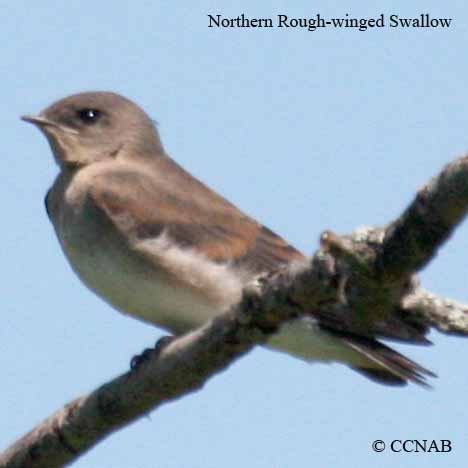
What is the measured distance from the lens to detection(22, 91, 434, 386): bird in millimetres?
7352

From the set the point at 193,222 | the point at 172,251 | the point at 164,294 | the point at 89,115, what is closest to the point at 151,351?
the point at 164,294

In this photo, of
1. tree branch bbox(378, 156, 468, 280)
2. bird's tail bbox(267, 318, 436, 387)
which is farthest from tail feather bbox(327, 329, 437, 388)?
tree branch bbox(378, 156, 468, 280)

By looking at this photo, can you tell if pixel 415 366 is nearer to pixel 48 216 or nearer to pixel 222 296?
pixel 222 296

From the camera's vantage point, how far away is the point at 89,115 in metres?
9.02

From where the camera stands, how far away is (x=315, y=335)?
283 inches

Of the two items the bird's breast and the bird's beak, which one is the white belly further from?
the bird's beak

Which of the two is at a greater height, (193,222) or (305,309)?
(193,222)

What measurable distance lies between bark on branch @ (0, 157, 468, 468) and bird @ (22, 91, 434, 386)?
4.37 feet

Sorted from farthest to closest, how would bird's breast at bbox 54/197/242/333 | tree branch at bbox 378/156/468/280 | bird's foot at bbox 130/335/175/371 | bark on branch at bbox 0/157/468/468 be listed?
bird's breast at bbox 54/197/242/333 → bird's foot at bbox 130/335/175/371 → bark on branch at bbox 0/157/468/468 → tree branch at bbox 378/156/468/280

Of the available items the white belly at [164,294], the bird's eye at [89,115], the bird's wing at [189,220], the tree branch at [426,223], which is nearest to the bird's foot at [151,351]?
the white belly at [164,294]

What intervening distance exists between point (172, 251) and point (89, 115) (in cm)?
171

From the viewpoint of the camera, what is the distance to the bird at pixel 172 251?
7.35 metres

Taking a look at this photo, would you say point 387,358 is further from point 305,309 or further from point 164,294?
point 305,309

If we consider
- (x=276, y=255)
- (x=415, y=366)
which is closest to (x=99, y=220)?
(x=276, y=255)
